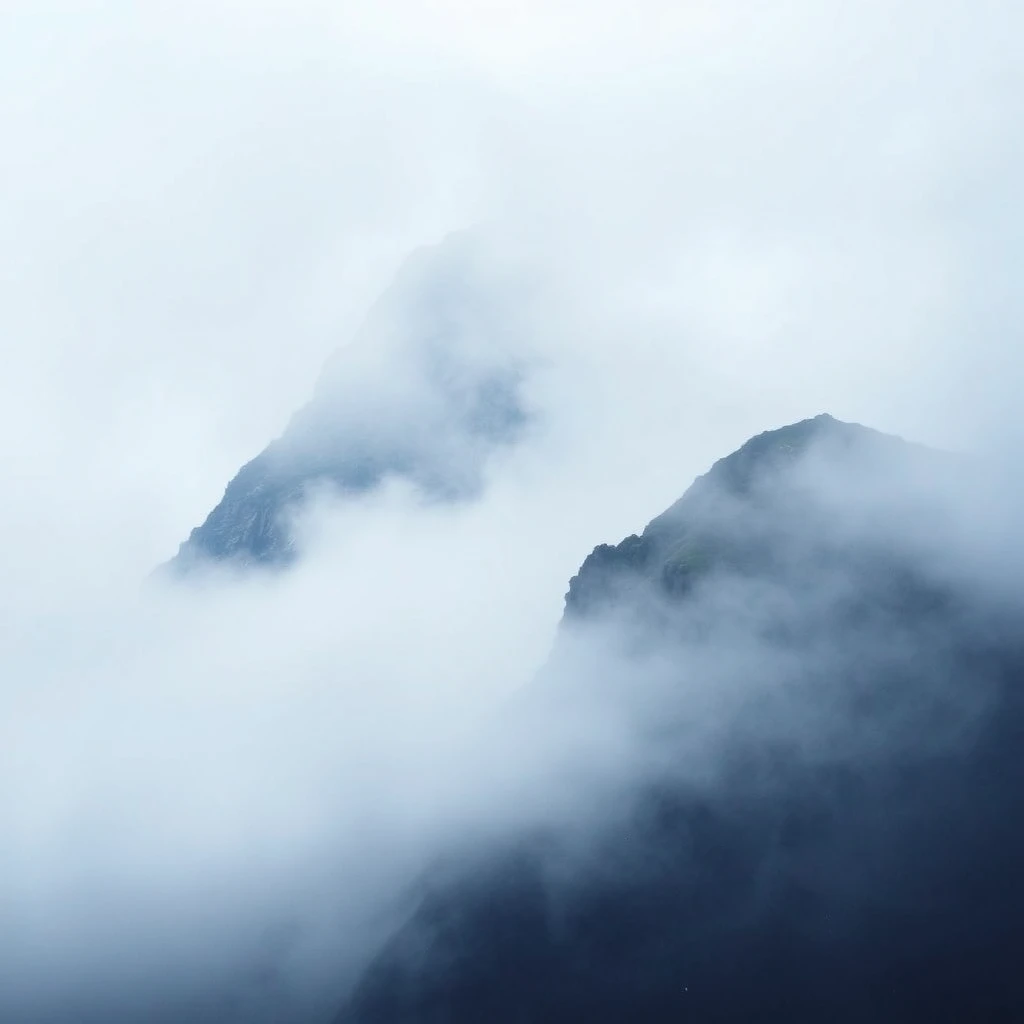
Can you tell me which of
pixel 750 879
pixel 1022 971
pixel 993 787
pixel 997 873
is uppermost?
pixel 750 879

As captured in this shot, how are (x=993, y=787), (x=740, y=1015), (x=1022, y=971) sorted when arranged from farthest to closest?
(x=993, y=787) → (x=740, y=1015) → (x=1022, y=971)

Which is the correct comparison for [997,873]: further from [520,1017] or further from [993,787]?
[520,1017]

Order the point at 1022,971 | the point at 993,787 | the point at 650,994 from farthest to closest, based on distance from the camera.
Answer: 1. the point at 993,787
2. the point at 650,994
3. the point at 1022,971

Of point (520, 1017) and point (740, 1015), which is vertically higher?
point (520, 1017)

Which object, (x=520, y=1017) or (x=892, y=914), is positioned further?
(x=520, y=1017)

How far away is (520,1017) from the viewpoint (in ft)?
634

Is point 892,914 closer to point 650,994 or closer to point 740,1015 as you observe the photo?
point 740,1015

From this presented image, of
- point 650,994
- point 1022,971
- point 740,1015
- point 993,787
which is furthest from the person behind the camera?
point 993,787

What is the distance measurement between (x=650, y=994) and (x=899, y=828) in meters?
57.8

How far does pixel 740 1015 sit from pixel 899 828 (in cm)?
5078

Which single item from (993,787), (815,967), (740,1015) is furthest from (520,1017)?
(993,787)

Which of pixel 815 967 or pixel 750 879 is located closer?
pixel 815 967

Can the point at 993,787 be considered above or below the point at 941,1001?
above

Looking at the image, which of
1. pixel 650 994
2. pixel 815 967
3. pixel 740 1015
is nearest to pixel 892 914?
pixel 815 967
